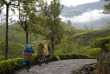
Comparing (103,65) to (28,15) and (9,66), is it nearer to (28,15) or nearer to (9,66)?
(9,66)

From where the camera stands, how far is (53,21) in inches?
800

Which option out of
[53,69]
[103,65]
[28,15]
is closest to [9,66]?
[53,69]

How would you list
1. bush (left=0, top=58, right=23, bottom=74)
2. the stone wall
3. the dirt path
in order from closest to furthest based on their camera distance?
the stone wall
bush (left=0, top=58, right=23, bottom=74)
the dirt path

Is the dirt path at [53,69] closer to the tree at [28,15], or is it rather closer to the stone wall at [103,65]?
the stone wall at [103,65]

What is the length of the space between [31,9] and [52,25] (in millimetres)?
3989

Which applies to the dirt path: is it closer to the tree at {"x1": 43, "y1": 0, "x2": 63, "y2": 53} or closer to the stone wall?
the stone wall

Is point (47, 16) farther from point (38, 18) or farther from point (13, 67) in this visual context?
point (13, 67)

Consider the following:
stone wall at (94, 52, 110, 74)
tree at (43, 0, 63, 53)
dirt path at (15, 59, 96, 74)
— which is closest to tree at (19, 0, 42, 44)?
tree at (43, 0, 63, 53)

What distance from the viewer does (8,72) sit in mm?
8281

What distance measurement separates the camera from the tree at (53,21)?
66.2 ft

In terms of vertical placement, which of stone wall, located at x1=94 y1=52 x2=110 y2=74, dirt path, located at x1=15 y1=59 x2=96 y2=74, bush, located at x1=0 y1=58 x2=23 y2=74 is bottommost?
dirt path, located at x1=15 y1=59 x2=96 y2=74

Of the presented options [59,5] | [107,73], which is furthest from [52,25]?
[107,73]

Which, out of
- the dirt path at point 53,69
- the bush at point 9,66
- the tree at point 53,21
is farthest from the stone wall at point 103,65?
the tree at point 53,21

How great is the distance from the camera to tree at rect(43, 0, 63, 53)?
66.2ft
